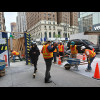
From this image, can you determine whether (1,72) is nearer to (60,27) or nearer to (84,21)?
(84,21)

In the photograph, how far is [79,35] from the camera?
18.0 m

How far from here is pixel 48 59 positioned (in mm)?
3957
